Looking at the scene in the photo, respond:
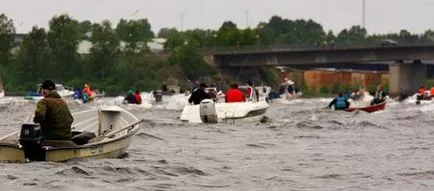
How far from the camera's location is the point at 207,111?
4091 cm

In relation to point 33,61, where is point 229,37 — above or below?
above

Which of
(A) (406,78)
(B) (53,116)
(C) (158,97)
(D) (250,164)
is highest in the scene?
(B) (53,116)

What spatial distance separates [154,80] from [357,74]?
4642cm

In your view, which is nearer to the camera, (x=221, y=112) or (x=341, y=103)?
(x=221, y=112)

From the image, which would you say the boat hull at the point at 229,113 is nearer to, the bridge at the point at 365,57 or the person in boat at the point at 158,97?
the person in boat at the point at 158,97

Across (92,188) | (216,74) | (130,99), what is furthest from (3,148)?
(216,74)

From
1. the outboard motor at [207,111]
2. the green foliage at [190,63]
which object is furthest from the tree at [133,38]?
the outboard motor at [207,111]

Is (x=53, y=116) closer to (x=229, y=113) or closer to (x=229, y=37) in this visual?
(x=229, y=113)

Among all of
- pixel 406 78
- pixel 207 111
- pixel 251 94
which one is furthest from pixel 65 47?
pixel 207 111

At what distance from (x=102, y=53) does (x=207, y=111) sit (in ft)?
360

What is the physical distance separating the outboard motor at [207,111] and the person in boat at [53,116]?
1785 cm

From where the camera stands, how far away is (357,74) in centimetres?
18562

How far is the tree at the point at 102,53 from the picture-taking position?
14938 centimetres

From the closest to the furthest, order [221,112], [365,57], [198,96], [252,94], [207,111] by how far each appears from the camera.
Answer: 1. [207,111]
2. [221,112]
3. [198,96]
4. [252,94]
5. [365,57]
